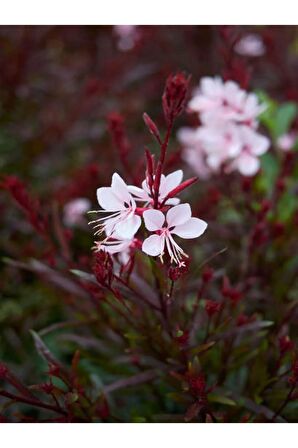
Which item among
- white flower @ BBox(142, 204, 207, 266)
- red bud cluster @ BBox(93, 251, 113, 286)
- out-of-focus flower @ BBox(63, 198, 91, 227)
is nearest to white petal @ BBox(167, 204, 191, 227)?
white flower @ BBox(142, 204, 207, 266)

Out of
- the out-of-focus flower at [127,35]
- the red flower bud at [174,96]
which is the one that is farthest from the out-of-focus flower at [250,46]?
the red flower bud at [174,96]

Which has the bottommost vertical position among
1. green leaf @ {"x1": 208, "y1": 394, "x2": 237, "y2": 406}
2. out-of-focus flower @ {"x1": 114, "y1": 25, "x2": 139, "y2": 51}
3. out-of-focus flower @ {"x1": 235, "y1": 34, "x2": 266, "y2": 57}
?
green leaf @ {"x1": 208, "y1": 394, "x2": 237, "y2": 406}

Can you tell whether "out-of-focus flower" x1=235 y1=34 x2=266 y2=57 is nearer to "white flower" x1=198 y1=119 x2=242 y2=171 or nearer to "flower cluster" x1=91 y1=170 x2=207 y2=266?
"white flower" x1=198 y1=119 x2=242 y2=171

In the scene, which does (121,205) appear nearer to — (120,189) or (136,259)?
(120,189)

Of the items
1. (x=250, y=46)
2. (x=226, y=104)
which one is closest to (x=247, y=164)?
(x=226, y=104)

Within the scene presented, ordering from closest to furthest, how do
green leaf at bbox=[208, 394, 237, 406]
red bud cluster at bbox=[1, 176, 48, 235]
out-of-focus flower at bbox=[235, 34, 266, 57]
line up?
green leaf at bbox=[208, 394, 237, 406] < red bud cluster at bbox=[1, 176, 48, 235] < out-of-focus flower at bbox=[235, 34, 266, 57]
